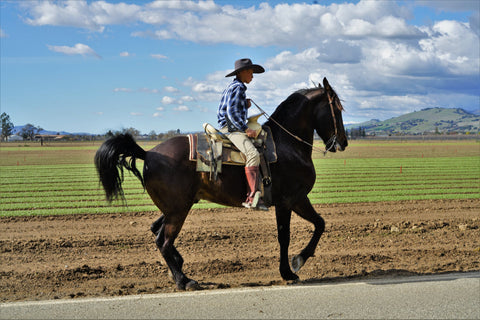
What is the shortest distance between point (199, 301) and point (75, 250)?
4348 millimetres

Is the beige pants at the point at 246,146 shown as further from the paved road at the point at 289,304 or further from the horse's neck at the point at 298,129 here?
the paved road at the point at 289,304

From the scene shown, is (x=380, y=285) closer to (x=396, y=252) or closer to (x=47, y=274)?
(x=396, y=252)

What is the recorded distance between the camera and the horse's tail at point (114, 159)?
21.8 ft

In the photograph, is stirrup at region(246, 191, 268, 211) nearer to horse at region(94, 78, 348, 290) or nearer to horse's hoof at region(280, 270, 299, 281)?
horse at region(94, 78, 348, 290)

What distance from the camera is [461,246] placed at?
29.4 ft

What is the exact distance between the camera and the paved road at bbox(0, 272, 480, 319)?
16.5ft

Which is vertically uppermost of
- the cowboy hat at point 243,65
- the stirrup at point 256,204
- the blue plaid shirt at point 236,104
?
the cowboy hat at point 243,65

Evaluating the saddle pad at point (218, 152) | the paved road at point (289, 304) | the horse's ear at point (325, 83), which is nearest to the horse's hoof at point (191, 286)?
the paved road at point (289, 304)

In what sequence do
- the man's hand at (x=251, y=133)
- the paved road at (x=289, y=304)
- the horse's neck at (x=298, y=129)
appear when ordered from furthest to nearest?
the horse's neck at (x=298, y=129)
the man's hand at (x=251, y=133)
the paved road at (x=289, y=304)

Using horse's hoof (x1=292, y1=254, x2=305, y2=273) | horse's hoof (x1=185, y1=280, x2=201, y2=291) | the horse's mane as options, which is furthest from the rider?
horse's hoof (x1=185, y1=280, x2=201, y2=291)

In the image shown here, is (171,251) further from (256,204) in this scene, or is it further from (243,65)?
(243,65)

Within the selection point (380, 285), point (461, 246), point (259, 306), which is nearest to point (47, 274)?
point (259, 306)

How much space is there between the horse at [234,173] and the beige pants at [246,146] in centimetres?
26

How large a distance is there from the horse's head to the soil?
6.81 feet
